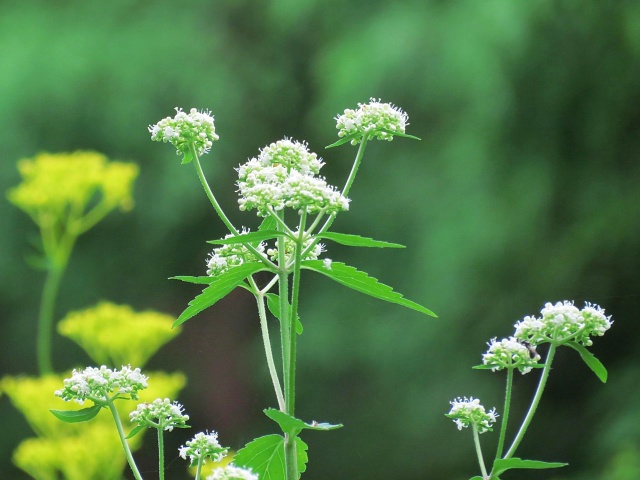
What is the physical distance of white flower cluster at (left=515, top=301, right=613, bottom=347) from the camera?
1.79 ft

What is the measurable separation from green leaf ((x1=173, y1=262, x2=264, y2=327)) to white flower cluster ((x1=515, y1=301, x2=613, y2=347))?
17 cm

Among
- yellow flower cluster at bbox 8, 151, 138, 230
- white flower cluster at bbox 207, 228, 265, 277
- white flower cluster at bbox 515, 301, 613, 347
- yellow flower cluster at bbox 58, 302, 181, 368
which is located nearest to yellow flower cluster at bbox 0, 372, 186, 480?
yellow flower cluster at bbox 58, 302, 181, 368

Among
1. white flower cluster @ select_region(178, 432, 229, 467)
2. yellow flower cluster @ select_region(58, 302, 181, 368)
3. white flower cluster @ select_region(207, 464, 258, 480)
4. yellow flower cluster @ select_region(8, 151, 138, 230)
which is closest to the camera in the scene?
white flower cluster @ select_region(207, 464, 258, 480)

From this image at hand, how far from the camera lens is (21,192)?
6.11 ft

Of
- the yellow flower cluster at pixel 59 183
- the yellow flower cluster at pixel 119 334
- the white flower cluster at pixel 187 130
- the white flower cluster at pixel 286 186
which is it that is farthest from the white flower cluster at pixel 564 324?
the yellow flower cluster at pixel 59 183

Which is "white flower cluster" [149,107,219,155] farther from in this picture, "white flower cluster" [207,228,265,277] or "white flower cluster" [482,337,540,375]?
"white flower cluster" [482,337,540,375]

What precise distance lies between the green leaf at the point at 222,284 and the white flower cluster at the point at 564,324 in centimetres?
17

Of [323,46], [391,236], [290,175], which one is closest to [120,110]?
[323,46]

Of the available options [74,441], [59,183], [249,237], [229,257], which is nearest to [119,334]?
[74,441]

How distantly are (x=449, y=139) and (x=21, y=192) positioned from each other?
4.72 feet

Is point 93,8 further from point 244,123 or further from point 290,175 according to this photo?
point 290,175

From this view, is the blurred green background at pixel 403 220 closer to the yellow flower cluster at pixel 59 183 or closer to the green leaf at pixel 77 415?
the yellow flower cluster at pixel 59 183

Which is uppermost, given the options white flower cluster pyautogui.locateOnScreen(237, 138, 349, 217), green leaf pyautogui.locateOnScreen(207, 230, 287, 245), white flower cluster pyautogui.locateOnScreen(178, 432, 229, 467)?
white flower cluster pyautogui.locateOnScreen(237, 138, 349, 217)

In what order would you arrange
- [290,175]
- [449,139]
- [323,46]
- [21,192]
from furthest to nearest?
[323,46], [449,139], [21,192], [290,175]
